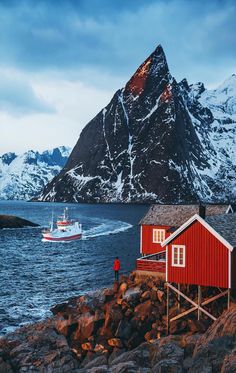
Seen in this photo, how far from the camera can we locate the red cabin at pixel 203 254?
1105 inches

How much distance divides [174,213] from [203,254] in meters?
14.7

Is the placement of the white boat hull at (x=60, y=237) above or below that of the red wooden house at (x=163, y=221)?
below

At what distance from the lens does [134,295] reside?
3212 cm

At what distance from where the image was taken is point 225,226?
99.0 feet

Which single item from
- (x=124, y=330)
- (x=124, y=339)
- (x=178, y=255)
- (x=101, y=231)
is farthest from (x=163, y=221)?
(x=101, y=231)

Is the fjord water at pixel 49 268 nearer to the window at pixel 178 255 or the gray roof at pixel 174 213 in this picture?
the gray roof at pixel 174 213

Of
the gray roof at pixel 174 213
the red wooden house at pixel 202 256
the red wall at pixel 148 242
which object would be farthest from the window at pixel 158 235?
the red wooden house at pixel 202 256

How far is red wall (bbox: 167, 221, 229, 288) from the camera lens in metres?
28.2

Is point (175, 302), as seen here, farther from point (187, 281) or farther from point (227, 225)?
point (227, 225)

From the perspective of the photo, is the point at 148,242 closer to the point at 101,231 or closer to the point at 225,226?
the point at 225,226

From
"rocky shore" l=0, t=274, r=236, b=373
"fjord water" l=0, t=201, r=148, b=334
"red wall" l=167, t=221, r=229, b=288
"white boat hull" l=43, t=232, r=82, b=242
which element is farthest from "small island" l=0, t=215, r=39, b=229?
"red wall" l=167, t=221, r=229, b=288

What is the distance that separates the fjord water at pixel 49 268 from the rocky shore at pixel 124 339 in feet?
24.3

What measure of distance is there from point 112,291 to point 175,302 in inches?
232

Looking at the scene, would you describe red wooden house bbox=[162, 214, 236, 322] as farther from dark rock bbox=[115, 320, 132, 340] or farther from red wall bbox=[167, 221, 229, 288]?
dark rock bbox=[115, 320, 132, 340]
